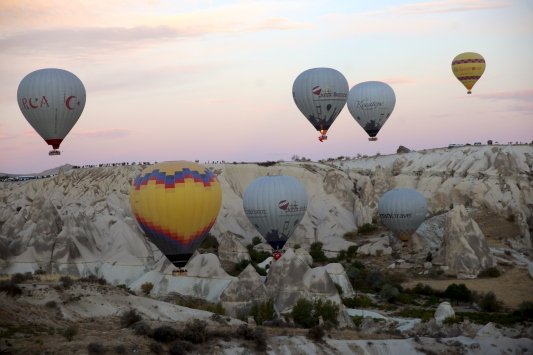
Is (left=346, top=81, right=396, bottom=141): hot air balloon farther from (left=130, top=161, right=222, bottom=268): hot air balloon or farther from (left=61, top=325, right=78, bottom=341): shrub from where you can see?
(left=61, top=325, right=78, bottom=341): shrub

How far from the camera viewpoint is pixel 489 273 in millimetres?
62375

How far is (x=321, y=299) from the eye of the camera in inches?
1785

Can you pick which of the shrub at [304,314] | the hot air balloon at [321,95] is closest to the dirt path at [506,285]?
the hot air balloon at [321,95]

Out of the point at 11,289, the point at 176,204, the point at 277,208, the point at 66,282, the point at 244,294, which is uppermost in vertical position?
the point at 176,204

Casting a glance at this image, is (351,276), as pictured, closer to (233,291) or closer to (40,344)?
(233,291)

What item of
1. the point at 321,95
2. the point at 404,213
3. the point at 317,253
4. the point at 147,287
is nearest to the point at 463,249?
the point at 404,213

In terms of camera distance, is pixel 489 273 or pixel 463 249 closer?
pixel 489 273

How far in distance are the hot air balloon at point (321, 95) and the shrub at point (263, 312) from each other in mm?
22869

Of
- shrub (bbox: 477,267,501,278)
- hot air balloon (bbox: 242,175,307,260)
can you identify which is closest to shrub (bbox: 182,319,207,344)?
hot air balloon (bbox: 242,175,307,260)

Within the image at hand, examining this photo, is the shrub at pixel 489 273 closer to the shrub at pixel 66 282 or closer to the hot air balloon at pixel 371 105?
the hot air balloon at pixel 371 105

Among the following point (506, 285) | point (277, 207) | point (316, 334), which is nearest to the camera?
A: point (316, 334)

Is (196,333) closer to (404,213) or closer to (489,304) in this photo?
(489,304)

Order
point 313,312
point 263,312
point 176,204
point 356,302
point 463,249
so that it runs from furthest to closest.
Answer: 1. point 463,249
2. point 356,302
3. point 176,204
4. point 263,312
5. point 313,312

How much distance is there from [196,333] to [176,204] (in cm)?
1672
